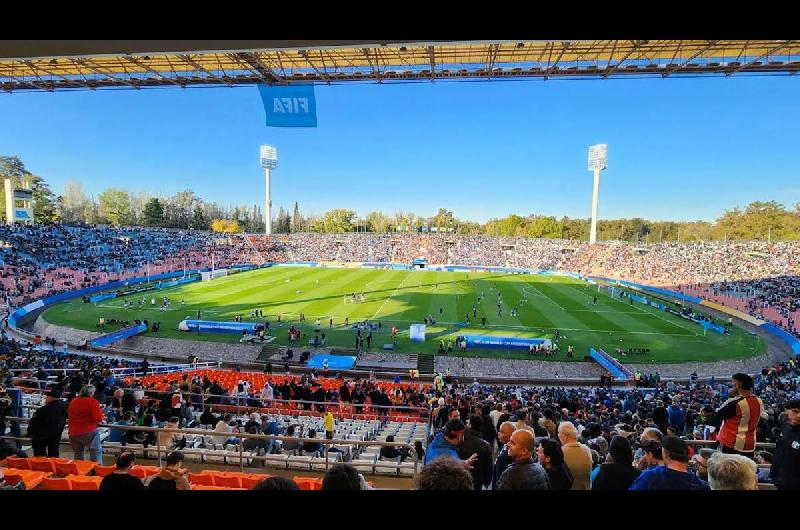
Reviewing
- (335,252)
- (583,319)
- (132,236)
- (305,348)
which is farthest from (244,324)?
(335,252)

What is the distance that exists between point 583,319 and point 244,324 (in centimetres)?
2511

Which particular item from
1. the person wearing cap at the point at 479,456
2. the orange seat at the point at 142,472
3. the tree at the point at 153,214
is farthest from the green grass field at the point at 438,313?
the tree at the point at 153,214

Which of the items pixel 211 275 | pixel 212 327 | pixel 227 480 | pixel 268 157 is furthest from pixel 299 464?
pixel 268 157

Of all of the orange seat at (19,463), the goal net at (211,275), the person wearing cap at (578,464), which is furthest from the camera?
the goal net at (211,275)

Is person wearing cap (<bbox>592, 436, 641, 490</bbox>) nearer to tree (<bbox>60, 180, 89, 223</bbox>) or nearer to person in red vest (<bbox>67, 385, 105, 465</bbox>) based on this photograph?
person in red vest (<bbox>67, 385, 105, 465</bbox>)

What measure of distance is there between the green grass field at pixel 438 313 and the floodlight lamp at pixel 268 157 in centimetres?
5543

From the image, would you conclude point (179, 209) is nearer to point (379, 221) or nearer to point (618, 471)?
point (379, 221)

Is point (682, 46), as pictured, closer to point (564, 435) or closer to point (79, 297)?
point (564, 435)

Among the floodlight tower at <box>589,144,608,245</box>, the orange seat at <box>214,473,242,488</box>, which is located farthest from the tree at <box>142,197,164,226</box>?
the orange seat at <box>214,473,242,488</box>

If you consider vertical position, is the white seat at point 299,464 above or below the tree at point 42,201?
below

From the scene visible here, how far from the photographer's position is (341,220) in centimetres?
12731

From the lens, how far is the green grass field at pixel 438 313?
86.8 ft

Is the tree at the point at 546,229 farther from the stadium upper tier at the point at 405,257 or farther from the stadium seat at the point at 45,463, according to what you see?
the stadium seat at the point at 45,463

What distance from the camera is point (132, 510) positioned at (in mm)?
2395
